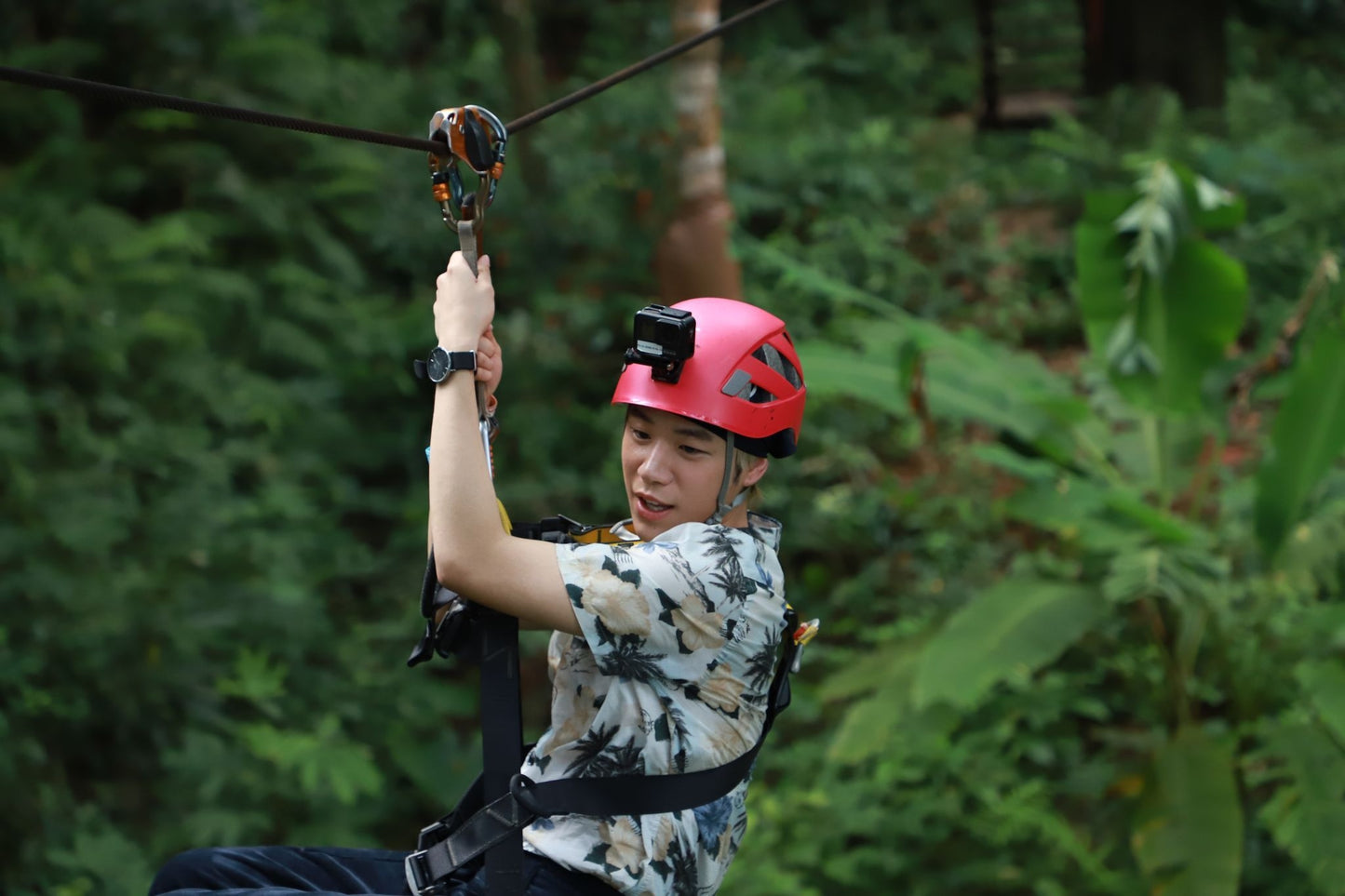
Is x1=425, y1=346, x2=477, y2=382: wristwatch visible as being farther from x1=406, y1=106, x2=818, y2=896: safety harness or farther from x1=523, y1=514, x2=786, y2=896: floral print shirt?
x1=523, y1=514, x2=786, y2=896: floral print shirt

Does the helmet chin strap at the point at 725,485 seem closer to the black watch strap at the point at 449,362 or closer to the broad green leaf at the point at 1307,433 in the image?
the black watch strap at the point at 449,362

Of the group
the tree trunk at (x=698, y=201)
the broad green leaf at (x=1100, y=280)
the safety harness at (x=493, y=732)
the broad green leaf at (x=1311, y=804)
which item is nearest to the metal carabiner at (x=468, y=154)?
the safety harness at (x=493, y=732)

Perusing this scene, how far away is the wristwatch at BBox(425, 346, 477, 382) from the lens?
2010 millimetres

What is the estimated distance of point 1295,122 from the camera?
1020 centimetres

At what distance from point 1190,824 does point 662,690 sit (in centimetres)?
331

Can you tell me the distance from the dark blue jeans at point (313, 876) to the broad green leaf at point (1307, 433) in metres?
3.74

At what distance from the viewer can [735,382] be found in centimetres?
220

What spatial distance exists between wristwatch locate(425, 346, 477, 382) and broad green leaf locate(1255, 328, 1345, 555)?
3886 millimetres

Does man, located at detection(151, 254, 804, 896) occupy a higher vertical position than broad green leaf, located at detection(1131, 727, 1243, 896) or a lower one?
higher

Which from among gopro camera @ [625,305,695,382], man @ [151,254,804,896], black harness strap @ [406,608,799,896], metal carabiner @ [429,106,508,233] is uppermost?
metal carabiner @ [429,106,508,233]

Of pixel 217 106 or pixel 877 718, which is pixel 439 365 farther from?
pixel 877 718

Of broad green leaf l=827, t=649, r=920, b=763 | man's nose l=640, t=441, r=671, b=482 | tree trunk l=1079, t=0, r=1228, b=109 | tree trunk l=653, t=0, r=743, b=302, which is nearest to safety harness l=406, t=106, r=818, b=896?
man's nose l=640, t=441, r=671, b=482

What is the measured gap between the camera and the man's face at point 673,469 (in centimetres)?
220

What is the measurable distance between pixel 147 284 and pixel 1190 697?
512 cm
